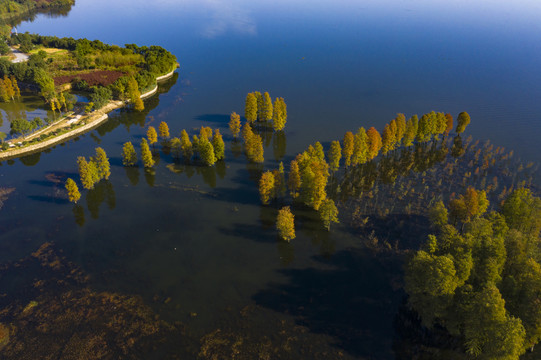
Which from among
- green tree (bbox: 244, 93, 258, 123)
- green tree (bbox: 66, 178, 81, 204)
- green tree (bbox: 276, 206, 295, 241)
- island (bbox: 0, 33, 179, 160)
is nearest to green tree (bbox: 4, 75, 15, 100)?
island (bbox: 0, 33, 179, 160)

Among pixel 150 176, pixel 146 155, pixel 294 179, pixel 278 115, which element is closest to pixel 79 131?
pixel 146 155

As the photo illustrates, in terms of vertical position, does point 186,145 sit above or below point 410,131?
below

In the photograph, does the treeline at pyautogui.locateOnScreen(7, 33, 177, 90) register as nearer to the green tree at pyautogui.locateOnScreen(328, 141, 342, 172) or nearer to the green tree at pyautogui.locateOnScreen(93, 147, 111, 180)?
the green tree at pyautogui.locateOnScreen(93, 147, 111, 180)

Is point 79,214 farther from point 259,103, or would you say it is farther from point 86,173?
point 259,103

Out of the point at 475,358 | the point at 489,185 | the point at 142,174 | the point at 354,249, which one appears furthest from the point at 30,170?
the point at 489,185

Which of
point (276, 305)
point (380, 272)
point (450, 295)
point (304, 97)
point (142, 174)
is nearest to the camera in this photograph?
point (450, 295)

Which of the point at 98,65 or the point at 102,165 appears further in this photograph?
the point at 98,65

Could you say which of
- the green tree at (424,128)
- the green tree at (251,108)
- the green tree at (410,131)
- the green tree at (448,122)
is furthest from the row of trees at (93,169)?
the green tree at (448,122)

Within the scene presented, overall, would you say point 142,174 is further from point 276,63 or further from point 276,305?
point 276,63
